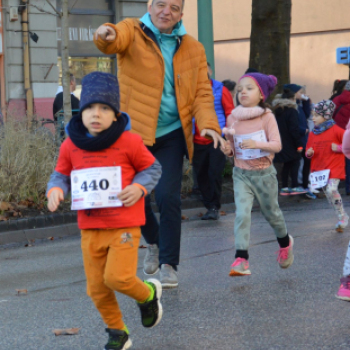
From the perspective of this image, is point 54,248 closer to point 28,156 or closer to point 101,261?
point 28,156

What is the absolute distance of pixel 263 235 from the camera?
8469 millimetres

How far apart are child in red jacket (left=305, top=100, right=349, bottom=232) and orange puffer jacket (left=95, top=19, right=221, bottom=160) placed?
3491 mm

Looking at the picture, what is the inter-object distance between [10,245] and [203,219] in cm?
265

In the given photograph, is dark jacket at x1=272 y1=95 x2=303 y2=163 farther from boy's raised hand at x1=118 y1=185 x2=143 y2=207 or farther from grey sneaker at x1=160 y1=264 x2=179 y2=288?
boy's raised hand at x1=118 y1=185 x2=143 y2=207

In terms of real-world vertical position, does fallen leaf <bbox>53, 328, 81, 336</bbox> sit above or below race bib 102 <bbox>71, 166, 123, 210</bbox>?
below

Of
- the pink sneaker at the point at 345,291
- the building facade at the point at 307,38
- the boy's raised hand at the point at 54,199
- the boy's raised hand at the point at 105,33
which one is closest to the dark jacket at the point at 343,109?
the boy's raised hand at the point at 105,33

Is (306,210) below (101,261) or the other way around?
below

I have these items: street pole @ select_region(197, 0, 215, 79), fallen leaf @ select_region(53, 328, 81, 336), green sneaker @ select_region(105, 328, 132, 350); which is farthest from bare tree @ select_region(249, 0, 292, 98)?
green sneaker @ select_region(105, 328, 132, 350)

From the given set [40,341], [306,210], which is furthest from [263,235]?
[40,341]

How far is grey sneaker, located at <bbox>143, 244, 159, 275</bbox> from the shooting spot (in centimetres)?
581

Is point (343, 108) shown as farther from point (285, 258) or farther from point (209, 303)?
point (209, 303)

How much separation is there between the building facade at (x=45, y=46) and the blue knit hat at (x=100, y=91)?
633 inches

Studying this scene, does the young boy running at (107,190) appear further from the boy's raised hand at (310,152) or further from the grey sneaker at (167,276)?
the boy's raised hand at (310,152)

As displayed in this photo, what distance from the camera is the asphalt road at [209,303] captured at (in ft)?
14.1
